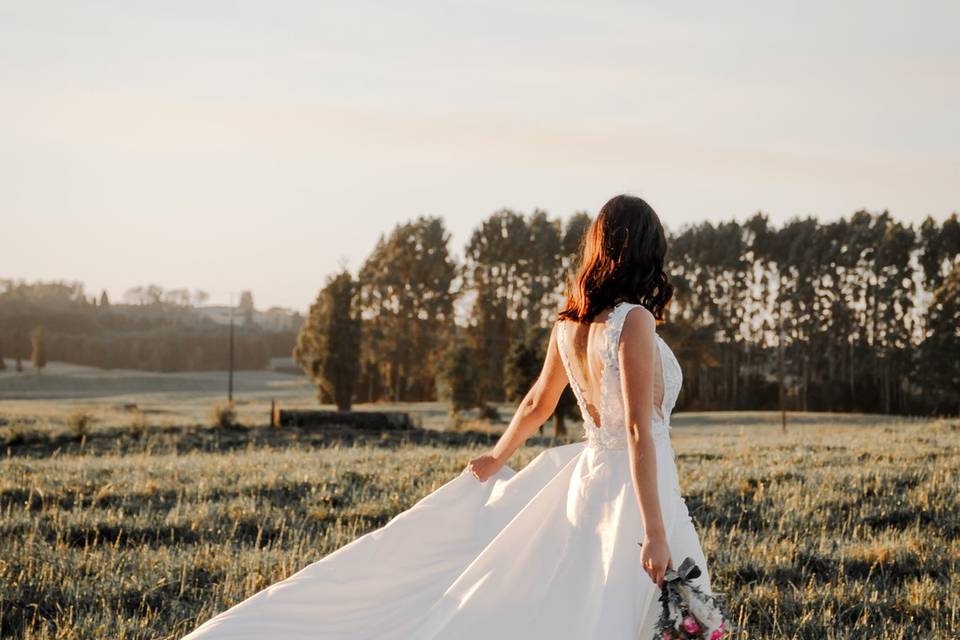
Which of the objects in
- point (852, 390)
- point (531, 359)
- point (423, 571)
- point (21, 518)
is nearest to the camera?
point (423, 571)

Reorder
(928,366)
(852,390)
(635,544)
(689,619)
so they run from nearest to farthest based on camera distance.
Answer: (689,619) < (635,544) < (928,366) < (852,390)

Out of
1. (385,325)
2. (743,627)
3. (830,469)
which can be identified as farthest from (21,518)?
(385,325)

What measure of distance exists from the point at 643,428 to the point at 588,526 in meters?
0.63

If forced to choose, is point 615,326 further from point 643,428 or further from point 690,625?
point 690,625

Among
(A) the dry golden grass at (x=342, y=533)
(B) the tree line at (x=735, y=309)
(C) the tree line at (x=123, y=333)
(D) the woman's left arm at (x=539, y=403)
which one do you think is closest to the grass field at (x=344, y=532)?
(A) the dry golden grass at (x=342, y=533)

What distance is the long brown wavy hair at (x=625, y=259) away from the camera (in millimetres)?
4066

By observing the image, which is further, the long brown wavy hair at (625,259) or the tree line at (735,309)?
the tree line at (735,309)

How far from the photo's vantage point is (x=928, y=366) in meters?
60.6

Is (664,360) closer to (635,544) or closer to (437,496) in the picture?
(635,544)

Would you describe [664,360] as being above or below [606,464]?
above

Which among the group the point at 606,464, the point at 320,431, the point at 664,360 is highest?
the point at 664,360

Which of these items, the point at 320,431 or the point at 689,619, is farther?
the point at 320,431

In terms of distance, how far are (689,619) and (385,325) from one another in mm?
65350

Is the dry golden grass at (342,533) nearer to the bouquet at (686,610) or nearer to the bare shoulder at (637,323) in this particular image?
the bouquet at (686,610)
